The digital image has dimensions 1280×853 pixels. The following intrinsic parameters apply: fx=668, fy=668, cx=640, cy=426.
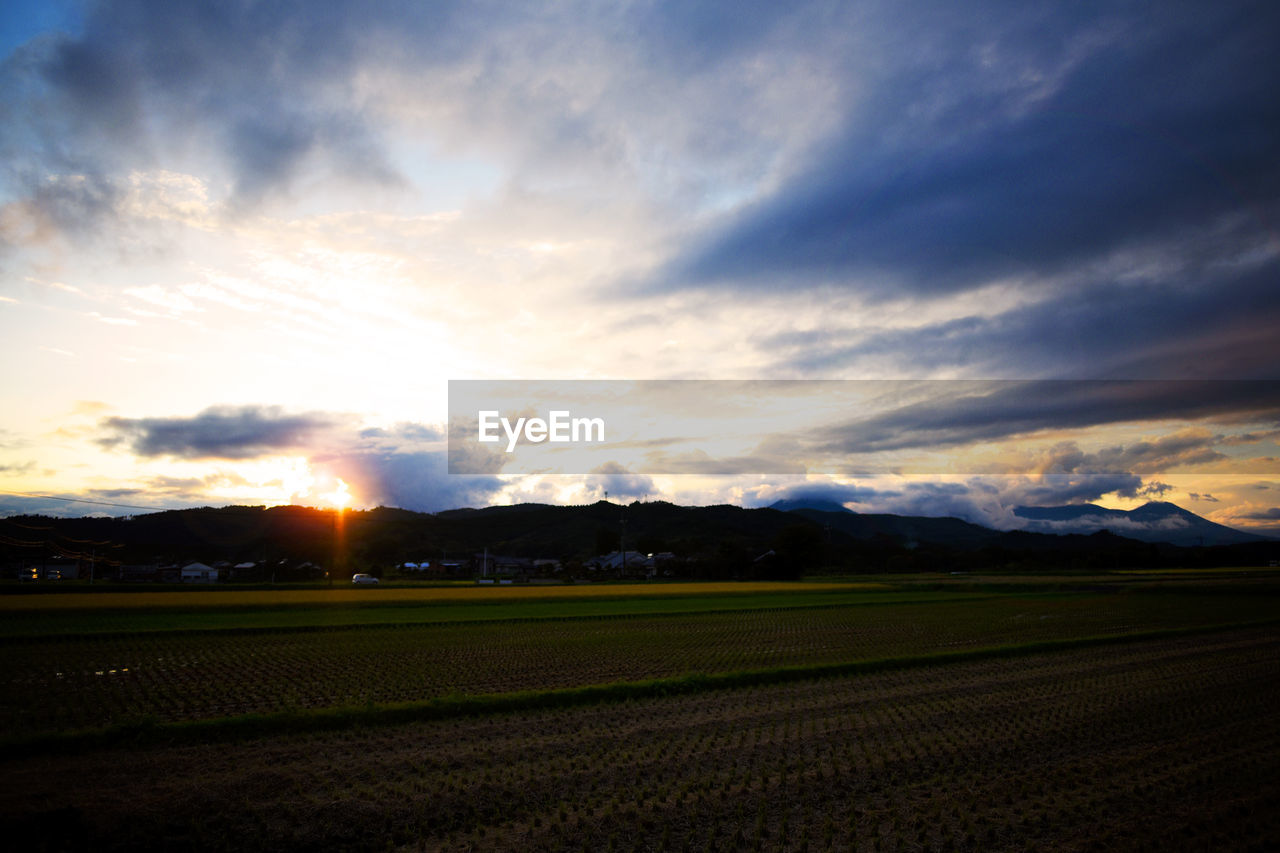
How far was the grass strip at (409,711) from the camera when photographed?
1302 centimetres

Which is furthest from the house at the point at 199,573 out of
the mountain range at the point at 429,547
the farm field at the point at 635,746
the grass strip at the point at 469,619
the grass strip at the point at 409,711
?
the grass strip at the point at 409,711

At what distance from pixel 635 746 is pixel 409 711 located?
5664 millimetres

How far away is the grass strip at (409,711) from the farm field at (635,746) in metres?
0.06

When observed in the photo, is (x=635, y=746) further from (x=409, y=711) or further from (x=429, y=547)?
(x=429, y=547)

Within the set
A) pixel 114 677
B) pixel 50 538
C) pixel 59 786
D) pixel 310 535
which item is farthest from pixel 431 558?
pixel 59 786

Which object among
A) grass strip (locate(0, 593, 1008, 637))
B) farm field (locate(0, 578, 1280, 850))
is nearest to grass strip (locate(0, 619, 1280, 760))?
farm field (locate(0, 578, 1280, 850))

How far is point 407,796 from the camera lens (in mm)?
10414

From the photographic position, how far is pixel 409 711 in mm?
15445

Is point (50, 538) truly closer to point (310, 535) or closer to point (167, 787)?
point (310, 535)

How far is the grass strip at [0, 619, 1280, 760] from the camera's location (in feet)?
42.7

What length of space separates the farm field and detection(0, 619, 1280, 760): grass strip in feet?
0.19

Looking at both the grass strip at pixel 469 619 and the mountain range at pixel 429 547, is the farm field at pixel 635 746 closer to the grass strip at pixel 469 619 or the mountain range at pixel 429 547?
the grass strip at pixel 469 619

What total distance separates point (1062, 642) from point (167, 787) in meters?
31.6

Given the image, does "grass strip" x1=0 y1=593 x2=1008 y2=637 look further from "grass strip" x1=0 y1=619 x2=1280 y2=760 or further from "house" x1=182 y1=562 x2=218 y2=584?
"house" x1=182 y1=562 x2=218 y2=584
